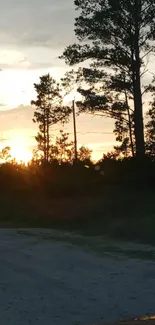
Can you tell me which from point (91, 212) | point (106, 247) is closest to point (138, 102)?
point (91, 212)

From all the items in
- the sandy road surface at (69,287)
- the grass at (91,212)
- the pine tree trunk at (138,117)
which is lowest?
the sandy road surface at (69,287)

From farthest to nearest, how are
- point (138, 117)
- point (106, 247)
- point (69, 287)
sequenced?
point (138, 117)
point (106, 247)
point (69, 287)

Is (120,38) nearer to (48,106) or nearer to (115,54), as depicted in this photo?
(115,54)

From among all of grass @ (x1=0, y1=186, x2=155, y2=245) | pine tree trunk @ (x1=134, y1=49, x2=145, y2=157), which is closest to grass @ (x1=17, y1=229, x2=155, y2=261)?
grass @ (x1=0, y1=186, x2=155, y2=245)

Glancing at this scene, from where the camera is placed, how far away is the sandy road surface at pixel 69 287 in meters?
9.43

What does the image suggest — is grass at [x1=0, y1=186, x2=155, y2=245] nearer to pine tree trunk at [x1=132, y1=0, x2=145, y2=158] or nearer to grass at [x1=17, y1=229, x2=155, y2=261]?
grass at [x1=17, y1=229, x2=155, y2=261]

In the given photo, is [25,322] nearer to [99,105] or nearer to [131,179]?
[131,179]

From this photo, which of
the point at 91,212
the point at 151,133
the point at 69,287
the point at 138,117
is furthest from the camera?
the point at 151,133

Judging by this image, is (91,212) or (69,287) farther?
(91,212)

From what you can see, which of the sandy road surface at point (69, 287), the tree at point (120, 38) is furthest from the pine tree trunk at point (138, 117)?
the sandy road surface at point (69, 287)

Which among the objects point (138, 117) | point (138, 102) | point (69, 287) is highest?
point (138, 102)

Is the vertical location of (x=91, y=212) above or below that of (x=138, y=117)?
below

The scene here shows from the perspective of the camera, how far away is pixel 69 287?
11422 millimetres

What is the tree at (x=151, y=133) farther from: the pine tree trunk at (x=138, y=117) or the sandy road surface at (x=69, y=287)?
the sandy road surface at (x=69, y=287)
